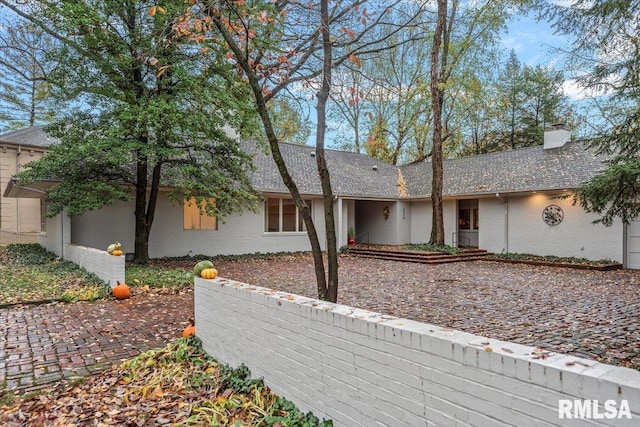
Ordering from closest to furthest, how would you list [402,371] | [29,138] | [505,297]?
[402,371] → [505,297] → [29,138]

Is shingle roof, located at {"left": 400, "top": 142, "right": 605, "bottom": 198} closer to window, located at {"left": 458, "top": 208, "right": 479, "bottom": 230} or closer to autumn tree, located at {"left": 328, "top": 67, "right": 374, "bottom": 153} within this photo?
window, located at {"left": 458, "top": 208, "right": 479, "bottom": 230}

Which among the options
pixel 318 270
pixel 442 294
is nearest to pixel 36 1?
pixel 318 270

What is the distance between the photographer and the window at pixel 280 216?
16734 mm

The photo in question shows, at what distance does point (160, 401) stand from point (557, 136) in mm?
18241

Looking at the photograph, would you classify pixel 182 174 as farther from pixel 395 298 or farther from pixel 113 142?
pixel 395 298

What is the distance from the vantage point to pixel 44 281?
8875 millimetres

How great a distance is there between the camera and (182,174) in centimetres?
1116

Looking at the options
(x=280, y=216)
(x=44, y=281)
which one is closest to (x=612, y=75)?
(x=44, y=281)

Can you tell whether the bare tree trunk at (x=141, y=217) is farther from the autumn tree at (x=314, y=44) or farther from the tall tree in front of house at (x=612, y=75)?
the tall tree in front of house at (x=612, y=75)

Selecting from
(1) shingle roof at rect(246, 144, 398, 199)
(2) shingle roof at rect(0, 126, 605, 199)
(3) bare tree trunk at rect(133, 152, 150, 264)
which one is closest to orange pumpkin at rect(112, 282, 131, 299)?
(3) bare tree trunk at rect(133, 152, 150, 264)

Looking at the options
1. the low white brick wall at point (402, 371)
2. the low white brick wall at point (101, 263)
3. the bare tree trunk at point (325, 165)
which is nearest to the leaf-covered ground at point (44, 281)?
the low white brick wall at point (101, 263)

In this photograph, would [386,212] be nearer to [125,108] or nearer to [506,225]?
[506,225]

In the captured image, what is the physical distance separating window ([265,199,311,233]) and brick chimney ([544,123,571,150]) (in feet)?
35.6

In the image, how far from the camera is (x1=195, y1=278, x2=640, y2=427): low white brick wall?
161 centimetres
